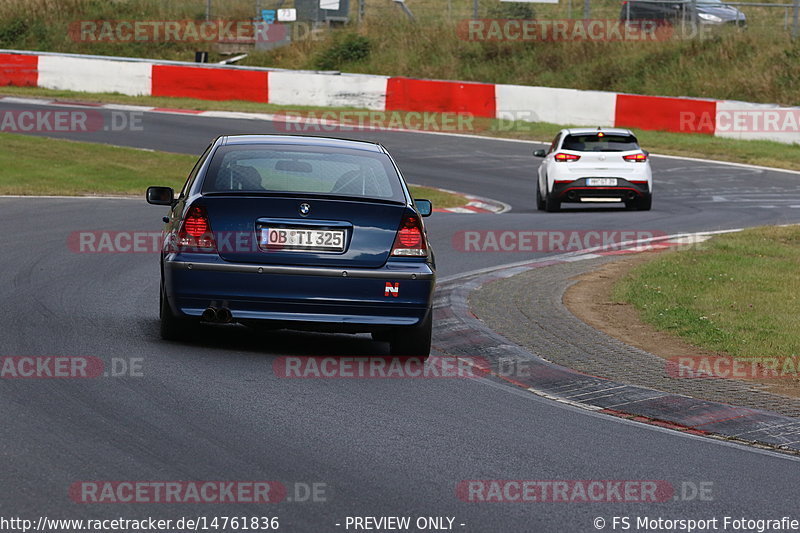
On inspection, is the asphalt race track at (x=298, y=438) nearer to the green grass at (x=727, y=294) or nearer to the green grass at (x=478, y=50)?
the green grass at (x=727, y=294)

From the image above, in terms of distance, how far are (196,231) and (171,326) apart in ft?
2.75

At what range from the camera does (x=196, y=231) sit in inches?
355

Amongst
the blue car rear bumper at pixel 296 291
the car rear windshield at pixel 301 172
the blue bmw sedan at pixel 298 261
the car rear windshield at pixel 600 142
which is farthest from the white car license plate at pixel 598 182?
the blue car rear bumper at pixel 296 291

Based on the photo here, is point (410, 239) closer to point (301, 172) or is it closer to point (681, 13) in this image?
point (301, 172)

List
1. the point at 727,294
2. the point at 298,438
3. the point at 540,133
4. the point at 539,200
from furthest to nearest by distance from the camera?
the point at 540,133, the point at 539,200, the point at 727,294, the point at 298,438

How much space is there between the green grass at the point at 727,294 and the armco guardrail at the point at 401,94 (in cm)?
1680

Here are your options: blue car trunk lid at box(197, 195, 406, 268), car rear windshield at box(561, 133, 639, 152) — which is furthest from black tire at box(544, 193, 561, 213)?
blue car trunk lid at box(197, 195, 406, 268)

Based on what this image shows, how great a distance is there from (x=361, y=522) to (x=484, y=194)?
19287mm

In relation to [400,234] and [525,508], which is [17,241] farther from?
[525,508]

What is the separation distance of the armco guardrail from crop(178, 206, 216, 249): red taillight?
26.2 metres

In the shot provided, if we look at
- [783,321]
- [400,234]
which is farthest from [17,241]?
[783,321]

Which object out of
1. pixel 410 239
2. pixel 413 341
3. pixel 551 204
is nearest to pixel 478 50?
pixel 551 204

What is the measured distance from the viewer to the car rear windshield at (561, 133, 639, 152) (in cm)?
→ 2294

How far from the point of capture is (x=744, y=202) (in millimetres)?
23969
